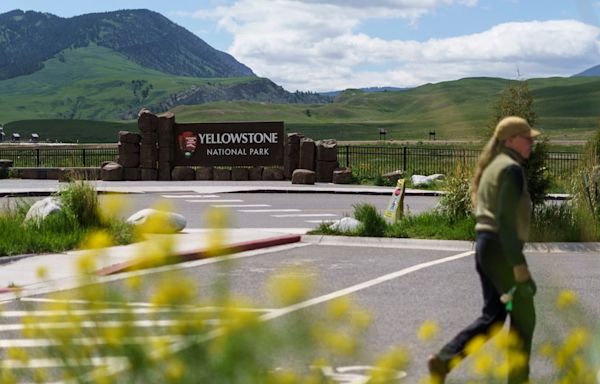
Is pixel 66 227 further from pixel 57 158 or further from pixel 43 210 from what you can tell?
pixel 57 158

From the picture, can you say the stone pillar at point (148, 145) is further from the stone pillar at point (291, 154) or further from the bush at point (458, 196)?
the bush at point (458, 196)

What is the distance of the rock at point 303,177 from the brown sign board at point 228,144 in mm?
2406

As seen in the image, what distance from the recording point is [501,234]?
6.52m

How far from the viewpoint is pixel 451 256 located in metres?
15.4

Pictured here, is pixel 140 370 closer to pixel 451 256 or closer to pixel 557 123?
pixel 451 256

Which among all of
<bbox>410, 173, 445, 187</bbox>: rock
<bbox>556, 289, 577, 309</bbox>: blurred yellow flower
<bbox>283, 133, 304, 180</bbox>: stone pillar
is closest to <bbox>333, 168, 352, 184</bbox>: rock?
<bbox>283, 133, 304, 180</bbox>: stone pillar

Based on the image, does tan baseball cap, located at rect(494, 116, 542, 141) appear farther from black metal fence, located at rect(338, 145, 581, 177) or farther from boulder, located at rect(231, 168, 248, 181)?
boulder, located at rect(231, 168, 248, 181)

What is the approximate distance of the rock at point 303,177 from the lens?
109 feet

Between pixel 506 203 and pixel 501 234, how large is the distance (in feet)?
0.73

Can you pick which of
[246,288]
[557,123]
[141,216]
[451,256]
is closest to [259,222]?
[141,216]

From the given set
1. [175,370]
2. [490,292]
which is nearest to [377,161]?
[490,292]

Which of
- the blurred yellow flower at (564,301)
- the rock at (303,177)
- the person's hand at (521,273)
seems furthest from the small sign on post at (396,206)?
the blurred yellow flower at (564,301)

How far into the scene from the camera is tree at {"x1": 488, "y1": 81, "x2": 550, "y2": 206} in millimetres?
16609

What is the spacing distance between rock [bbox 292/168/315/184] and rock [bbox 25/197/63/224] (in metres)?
16.2
